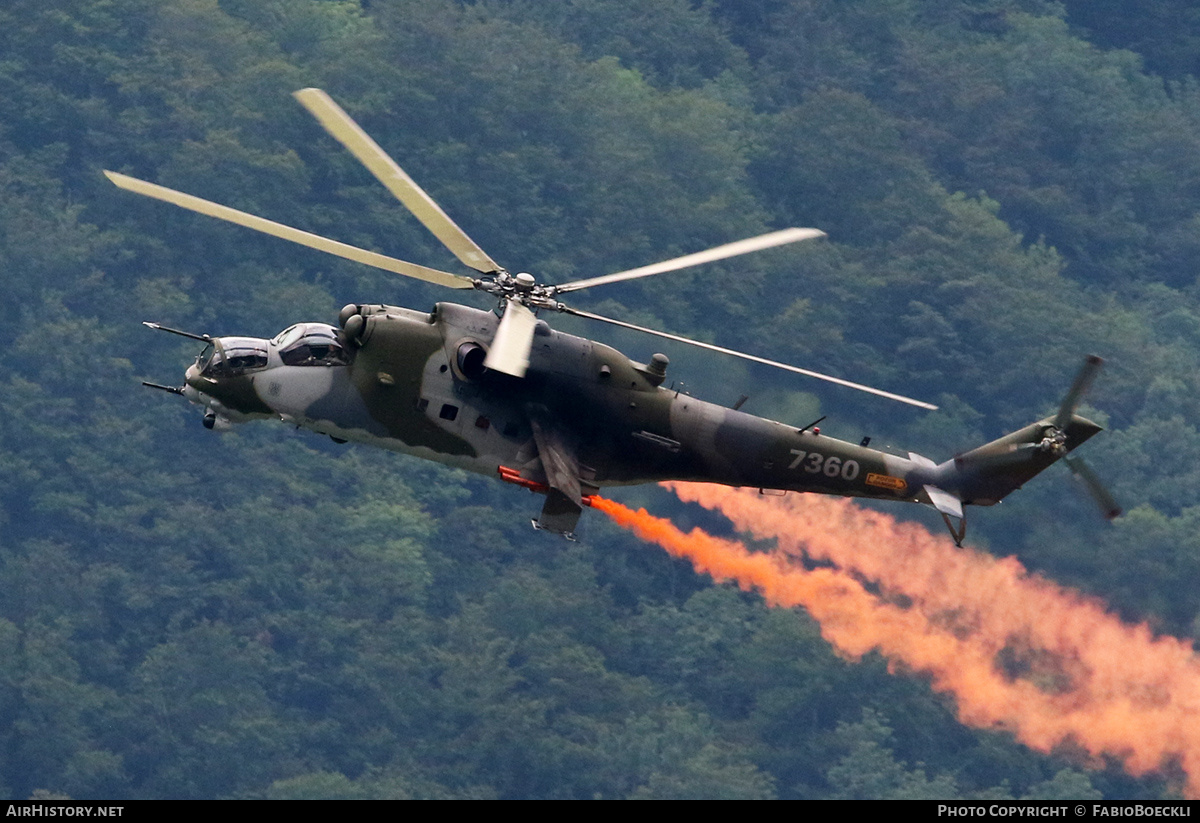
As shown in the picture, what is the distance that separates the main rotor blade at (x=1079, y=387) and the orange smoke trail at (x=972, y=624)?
737 centimetres

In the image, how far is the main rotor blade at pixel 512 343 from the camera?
154ft

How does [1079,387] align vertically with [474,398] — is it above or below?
above

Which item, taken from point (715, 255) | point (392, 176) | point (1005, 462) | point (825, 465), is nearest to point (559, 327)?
point (1005, 462)

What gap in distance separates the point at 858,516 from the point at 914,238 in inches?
3479

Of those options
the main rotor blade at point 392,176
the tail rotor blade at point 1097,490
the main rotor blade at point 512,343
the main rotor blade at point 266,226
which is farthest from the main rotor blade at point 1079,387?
the main rotor blade at point 266,226

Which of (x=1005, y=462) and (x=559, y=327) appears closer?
(x=1005, y=462)

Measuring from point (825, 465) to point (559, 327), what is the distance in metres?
78.7

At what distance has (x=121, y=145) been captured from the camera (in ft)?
514

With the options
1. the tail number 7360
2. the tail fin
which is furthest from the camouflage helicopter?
the tail fin

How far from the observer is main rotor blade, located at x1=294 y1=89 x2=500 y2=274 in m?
51.1

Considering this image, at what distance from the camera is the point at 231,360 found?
54656 millimetres

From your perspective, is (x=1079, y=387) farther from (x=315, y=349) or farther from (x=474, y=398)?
(x=315, y=349)

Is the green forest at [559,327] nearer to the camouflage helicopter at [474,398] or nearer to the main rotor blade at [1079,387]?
the main rotor blade at [1079,387]
